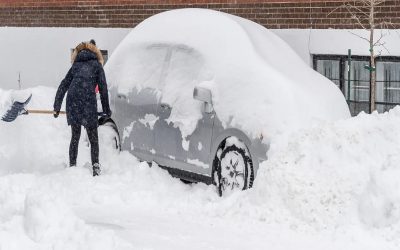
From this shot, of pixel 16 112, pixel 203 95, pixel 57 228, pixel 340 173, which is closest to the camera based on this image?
pixel 57 228

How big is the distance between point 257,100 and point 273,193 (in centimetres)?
117

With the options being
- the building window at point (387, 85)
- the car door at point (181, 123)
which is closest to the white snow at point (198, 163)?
the car door at point (181, 123)

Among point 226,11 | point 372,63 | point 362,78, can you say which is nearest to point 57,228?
point 372,63

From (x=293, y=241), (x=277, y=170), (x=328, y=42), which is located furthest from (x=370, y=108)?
(x=293, y=241)

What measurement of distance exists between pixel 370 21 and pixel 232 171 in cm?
428

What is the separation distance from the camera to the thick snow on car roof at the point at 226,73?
8.30 m

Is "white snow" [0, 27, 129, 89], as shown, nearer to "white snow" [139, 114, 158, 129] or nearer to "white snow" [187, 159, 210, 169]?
"white snow" [139, 114, 158, 129]

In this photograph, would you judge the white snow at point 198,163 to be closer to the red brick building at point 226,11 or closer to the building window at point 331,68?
the red brick building at point 226,11

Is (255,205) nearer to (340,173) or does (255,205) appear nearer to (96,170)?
(340,173)

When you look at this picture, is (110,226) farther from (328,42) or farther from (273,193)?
(328,42)

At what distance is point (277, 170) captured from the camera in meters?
7.64

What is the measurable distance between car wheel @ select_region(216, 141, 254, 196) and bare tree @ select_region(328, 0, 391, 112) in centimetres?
408

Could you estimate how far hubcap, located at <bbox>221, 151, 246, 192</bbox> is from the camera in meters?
8.28

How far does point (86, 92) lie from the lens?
9.52m
